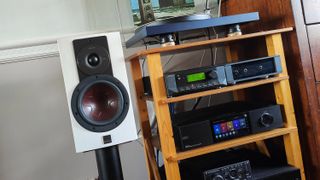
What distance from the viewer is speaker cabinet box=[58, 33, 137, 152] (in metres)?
0.89

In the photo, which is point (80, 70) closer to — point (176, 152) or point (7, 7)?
point (176, 152)

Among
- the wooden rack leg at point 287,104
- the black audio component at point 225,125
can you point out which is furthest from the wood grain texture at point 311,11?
the black audio component at point 225,125

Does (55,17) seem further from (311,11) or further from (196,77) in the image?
(311,11)

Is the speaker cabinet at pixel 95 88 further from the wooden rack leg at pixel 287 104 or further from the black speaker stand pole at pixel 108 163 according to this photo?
the wooden rack leg at pixel 287 104

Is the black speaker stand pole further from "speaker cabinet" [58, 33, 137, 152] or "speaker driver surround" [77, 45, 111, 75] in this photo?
"speaker driver surround" [77, 45, 111, 75]

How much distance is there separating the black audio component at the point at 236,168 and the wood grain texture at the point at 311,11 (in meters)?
0.48

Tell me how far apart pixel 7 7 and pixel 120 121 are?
2.46 ft

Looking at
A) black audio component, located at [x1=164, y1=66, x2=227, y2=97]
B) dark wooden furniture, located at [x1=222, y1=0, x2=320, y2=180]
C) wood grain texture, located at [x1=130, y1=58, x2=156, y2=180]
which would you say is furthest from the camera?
wood grain texture, located at [x1=130, y1=58, x2=156, y2=180]

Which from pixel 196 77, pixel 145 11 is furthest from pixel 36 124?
pixel 196 77

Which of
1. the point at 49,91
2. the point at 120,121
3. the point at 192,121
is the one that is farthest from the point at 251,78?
the point at 49,91

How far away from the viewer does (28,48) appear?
4.08 ft

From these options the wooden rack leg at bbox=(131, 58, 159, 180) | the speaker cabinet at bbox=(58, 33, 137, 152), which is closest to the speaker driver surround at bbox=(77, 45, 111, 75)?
the speaker cabinet at bbox=(58, 33, 137, 152)

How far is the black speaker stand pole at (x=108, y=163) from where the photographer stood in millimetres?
947

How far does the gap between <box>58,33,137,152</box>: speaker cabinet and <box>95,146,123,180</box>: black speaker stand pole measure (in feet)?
0.17
